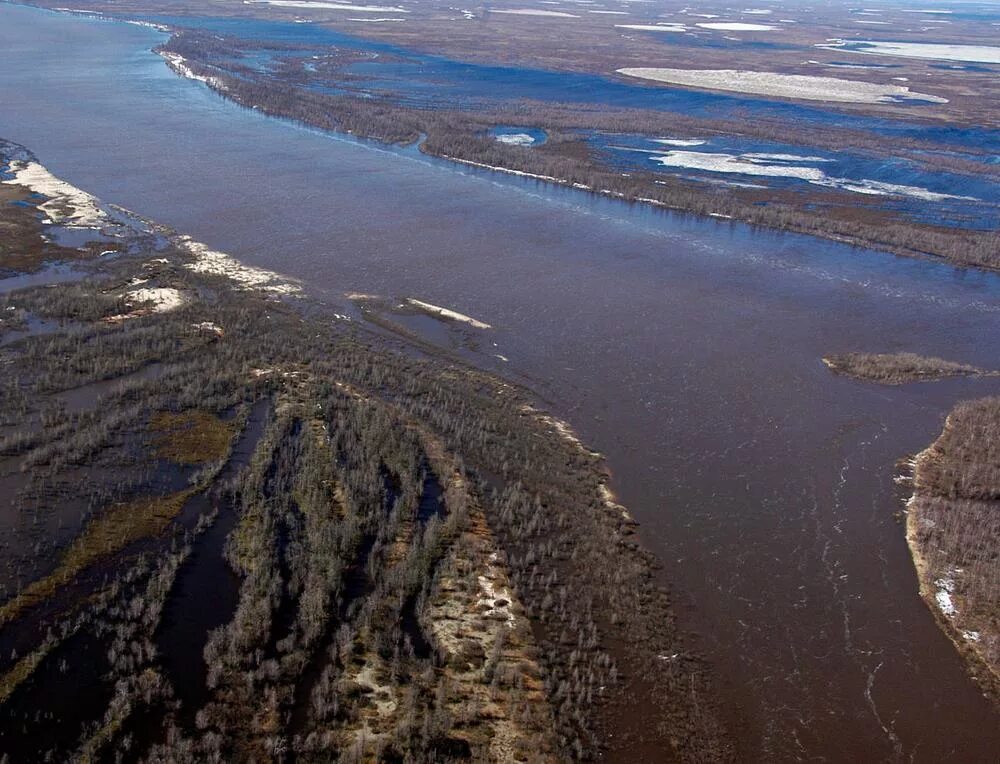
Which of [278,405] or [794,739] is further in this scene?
[278,405]

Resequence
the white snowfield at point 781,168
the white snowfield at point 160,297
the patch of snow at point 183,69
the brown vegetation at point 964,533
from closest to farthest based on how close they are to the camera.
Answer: the brown vegetation at point 964,533 → the white snowfield at point 160,297 → the white snowfield at point 781,168 → the patch of snow at point 183,69

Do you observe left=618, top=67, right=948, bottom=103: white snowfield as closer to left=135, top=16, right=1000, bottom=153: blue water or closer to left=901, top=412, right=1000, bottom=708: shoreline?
left=135, top=16, right=1000, bottom=153: blue water

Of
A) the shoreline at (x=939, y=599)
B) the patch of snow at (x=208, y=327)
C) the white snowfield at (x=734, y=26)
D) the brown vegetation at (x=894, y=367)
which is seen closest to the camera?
the shoreline at (x=939, y=599)

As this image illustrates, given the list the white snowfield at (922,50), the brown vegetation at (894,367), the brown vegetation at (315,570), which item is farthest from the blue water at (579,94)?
the white snowfield at (922,50)

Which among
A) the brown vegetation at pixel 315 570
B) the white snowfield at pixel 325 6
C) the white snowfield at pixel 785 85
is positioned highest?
the white snowfield at pixel 325 6

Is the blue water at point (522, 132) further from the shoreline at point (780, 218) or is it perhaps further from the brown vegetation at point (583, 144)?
the shoreline at point (780, 218)

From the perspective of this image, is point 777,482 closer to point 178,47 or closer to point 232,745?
point 232,745

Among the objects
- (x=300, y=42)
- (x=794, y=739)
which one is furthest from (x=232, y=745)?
(x=300, y=42)

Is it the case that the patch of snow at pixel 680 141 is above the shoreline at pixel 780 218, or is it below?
above

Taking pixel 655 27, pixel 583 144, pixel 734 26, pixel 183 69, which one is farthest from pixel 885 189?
pixel 734 26
